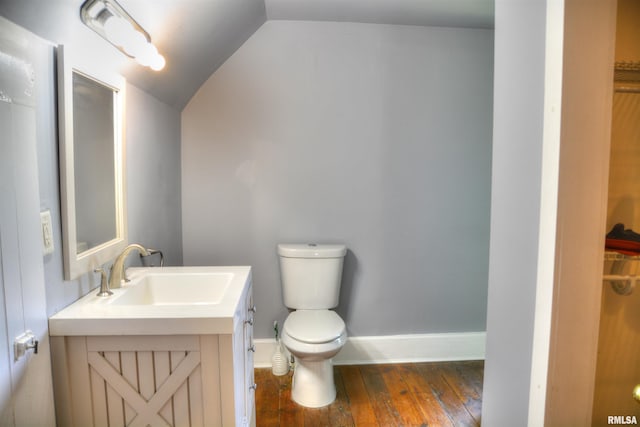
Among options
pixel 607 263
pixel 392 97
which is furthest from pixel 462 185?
pixel 607 263

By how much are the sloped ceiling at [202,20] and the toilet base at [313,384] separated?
63.9 inches

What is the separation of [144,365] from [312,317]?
43.0 inches

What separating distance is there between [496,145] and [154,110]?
160 cm

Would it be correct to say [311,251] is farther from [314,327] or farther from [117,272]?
[117,272]

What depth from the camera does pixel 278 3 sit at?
203 centimetres

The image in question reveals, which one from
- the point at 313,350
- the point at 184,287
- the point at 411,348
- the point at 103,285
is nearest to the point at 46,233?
the point at 103,285

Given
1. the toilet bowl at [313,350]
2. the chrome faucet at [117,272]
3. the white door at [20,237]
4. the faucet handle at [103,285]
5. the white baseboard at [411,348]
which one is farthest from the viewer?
the white baseboard at [411,348]

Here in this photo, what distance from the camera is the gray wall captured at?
2297 millimetres

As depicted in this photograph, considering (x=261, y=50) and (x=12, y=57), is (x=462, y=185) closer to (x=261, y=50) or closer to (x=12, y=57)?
(x=261, y=50)

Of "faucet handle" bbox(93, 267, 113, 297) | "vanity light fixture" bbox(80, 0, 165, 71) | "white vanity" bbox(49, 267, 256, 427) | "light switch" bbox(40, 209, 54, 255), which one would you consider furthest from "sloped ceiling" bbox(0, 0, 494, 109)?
"white vanity" bbox(49, 267, 256, 427)

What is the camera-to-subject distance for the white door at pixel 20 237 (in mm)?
890

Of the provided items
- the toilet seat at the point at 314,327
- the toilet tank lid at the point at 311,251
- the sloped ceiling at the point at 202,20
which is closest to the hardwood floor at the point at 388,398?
the toilet seat at the point at 314,327

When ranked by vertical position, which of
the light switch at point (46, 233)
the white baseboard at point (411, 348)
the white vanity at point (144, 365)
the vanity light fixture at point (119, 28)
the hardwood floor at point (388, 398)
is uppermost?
the vanity light fixture at point (119, 28)

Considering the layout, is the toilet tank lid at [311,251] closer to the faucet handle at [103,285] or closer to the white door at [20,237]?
the faucet handle at [103,285]
